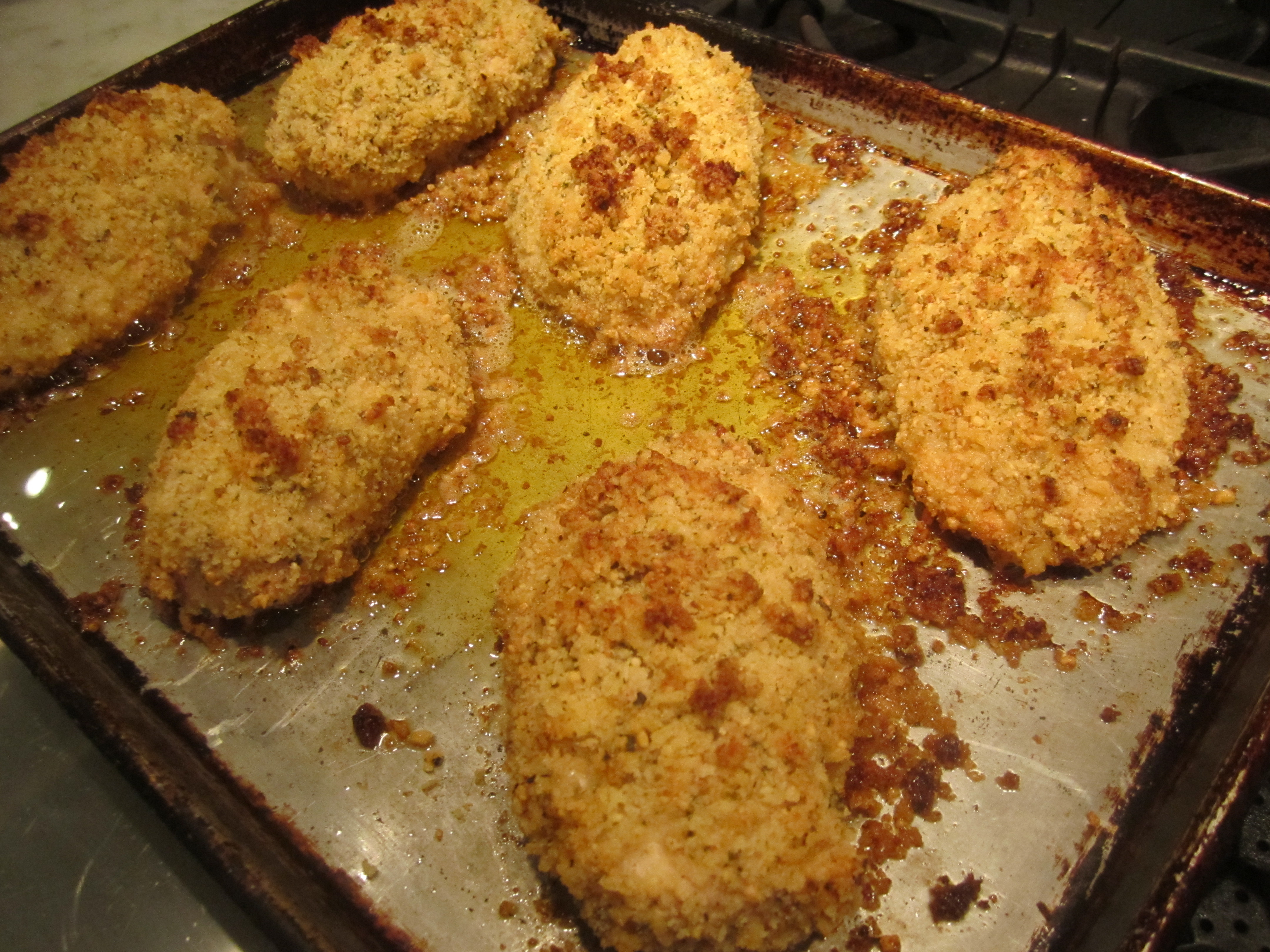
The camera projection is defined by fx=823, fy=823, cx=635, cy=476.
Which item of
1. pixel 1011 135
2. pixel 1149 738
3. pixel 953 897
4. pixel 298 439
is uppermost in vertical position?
pixel 1011 135

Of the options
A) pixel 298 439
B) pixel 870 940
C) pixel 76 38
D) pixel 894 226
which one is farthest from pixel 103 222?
pixel 870 940

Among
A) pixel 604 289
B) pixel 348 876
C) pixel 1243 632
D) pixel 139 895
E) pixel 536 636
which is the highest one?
pixel 604 289

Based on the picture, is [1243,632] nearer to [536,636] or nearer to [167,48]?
[536,636]

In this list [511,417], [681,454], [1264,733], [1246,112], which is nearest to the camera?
[1264,733]

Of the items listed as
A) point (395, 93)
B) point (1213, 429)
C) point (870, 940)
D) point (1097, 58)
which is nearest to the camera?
point (870, 940)

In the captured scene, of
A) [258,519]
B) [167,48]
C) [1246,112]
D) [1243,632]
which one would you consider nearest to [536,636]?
[258,519]

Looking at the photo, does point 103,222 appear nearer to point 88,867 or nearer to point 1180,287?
point 88,867

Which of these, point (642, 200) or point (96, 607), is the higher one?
point (642, 200)

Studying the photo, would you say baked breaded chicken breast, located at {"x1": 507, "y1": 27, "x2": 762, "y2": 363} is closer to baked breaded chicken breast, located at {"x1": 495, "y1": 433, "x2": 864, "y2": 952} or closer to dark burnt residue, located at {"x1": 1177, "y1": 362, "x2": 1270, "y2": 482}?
baked breaded chicken breast, located at {"x1": 495, "y1": 433, "x2": 864, "y2": 952}
